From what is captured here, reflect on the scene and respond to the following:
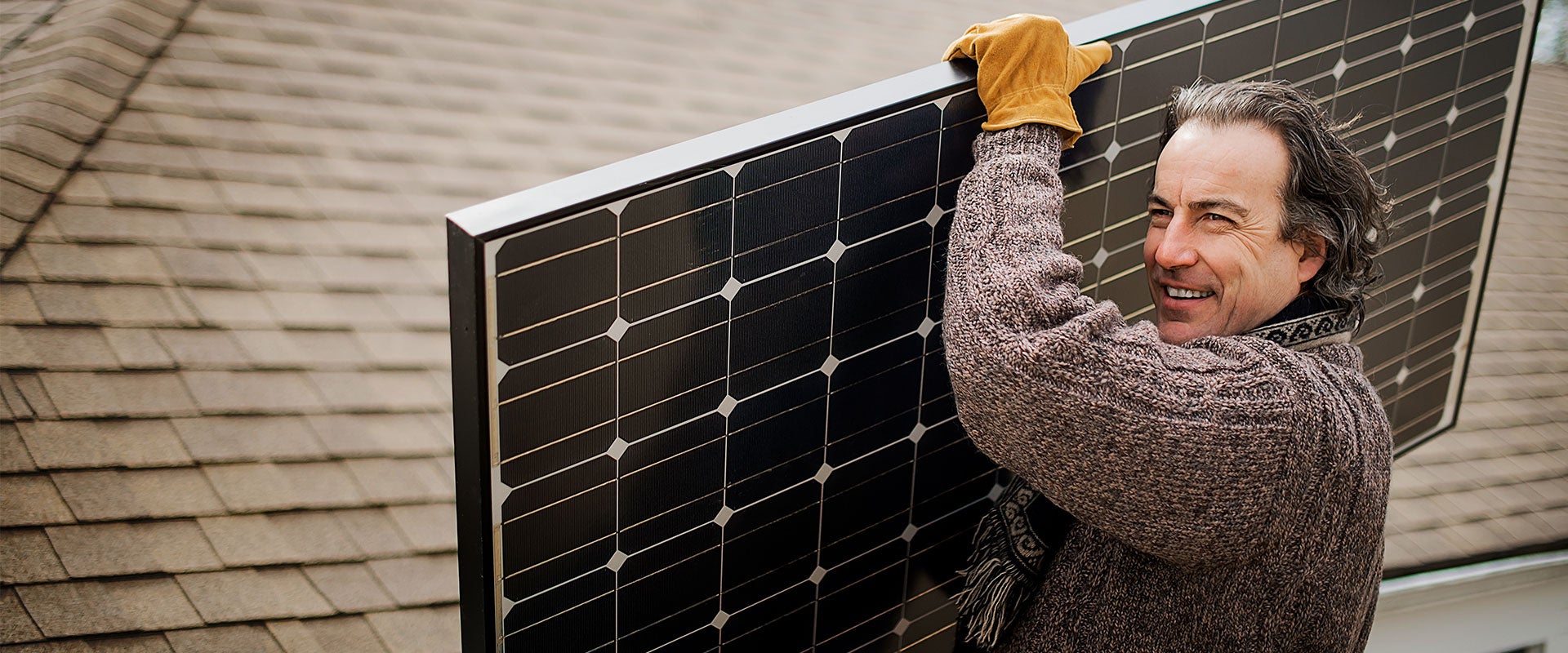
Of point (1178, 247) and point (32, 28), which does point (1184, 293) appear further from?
point (32, 28)

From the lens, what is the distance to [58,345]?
2768 millimetres

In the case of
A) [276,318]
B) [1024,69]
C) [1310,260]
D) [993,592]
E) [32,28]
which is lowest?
[276,318]

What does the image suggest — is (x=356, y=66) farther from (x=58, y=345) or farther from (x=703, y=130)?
(x=58, y=345)

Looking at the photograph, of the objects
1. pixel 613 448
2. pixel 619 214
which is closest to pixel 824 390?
pixel 613 448

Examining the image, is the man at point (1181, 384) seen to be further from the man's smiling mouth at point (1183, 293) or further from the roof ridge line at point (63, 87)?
the roof ridge line at point (63, 87)

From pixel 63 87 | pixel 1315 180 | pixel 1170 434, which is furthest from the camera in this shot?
pixel 63 87

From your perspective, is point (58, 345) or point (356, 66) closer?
point (58, 345)

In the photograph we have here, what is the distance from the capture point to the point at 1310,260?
1511 millimetres

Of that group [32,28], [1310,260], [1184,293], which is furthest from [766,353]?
[32,28]

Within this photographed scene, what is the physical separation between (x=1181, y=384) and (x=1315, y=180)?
380mm

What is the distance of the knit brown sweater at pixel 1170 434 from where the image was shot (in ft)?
4.17

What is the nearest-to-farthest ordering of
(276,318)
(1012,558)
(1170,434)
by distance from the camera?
1. (1170,434)
2. (1012,558)
3. (276,318)

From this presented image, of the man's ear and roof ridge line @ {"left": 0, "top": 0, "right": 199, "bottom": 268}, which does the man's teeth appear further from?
roof ridge line @ {"left": 0, "top": 0, "right": 199, "bottom": 268}

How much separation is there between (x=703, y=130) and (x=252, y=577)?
205 centimetres
